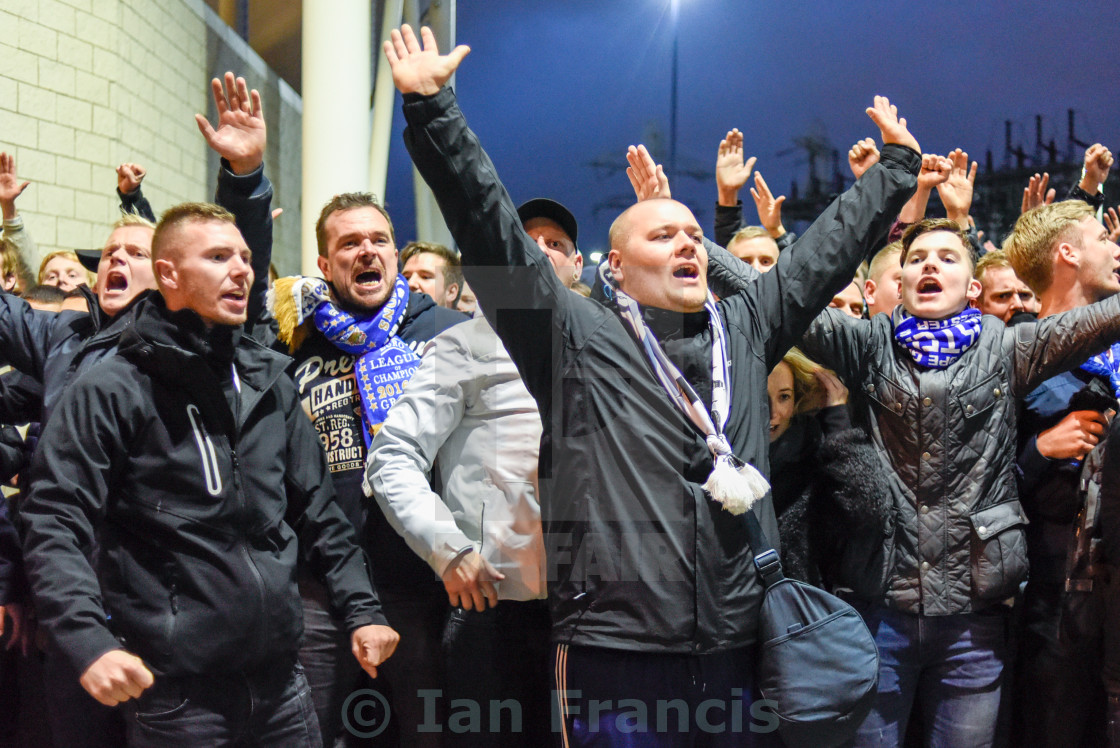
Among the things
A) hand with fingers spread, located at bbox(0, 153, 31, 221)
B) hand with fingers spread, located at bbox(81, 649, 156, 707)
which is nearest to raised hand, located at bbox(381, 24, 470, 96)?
hand with fingers spread, located at bbox(81, 649, 156, 707)

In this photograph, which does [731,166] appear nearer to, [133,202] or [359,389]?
[359,389]

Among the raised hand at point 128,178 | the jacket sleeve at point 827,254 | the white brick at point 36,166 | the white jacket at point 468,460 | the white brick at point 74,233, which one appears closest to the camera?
the jacket sleeve at point 827,254

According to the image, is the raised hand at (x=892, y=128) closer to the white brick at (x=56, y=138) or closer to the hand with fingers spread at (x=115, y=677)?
the hand with fingers spread at (x=115, y=677)

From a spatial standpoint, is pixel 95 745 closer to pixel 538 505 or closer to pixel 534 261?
pixel 538 505

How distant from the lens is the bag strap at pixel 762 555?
6.96ft

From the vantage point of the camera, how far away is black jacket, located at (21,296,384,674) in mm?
2049

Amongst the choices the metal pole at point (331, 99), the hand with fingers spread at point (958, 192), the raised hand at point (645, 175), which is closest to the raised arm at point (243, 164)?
the raised hand at point (645, 175)

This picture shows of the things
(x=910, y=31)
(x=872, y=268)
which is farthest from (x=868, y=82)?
(x=872, y=268)

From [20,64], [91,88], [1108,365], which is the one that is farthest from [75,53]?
[1108,365]

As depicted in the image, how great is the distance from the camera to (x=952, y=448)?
2668mm

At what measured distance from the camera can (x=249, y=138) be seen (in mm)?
2932

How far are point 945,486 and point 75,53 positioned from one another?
259 inches

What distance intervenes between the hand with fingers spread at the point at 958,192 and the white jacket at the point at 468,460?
2009 mm

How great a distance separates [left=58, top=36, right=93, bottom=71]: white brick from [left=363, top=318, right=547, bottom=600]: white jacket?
5.35 metres
